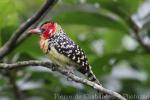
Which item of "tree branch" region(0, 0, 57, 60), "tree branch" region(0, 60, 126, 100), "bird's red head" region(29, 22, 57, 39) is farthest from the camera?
"bird's red head" region(29, 22, 57, 39)

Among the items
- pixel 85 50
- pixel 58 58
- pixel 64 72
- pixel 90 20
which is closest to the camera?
pixel 64 72

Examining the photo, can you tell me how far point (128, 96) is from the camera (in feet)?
9.05

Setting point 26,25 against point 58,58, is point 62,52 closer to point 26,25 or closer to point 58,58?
point 58,58

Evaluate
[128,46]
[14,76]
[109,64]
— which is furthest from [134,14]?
[14,76]

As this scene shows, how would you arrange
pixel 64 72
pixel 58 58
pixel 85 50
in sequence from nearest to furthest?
pixel 64 72 → pixel 58 58 → pixel 85 50

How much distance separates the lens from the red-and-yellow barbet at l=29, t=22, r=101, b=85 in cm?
202

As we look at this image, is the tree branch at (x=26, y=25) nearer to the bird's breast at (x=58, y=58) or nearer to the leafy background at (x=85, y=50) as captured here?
the bird's breast at (x=58, y=58)

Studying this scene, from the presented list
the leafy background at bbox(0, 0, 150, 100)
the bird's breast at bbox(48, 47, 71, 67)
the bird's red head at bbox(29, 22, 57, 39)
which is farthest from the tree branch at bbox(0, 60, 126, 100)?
the leafy background at bbox(0, 0, 150, 100)

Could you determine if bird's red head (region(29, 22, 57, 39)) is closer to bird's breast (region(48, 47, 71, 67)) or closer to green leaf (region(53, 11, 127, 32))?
A: bird's breast (region(48, 47, 71, 67))

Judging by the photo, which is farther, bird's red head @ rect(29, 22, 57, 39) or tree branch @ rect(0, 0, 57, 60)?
bird's red head @ rect(29, 22, 57, 39)

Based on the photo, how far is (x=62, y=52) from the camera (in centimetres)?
205

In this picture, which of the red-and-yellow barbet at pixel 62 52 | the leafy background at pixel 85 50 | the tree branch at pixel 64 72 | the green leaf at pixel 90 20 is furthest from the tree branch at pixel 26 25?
the green leaf at pixel 90 20

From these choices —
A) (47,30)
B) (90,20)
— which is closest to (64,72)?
(47,30)

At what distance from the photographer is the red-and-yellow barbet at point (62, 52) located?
2018 mm
